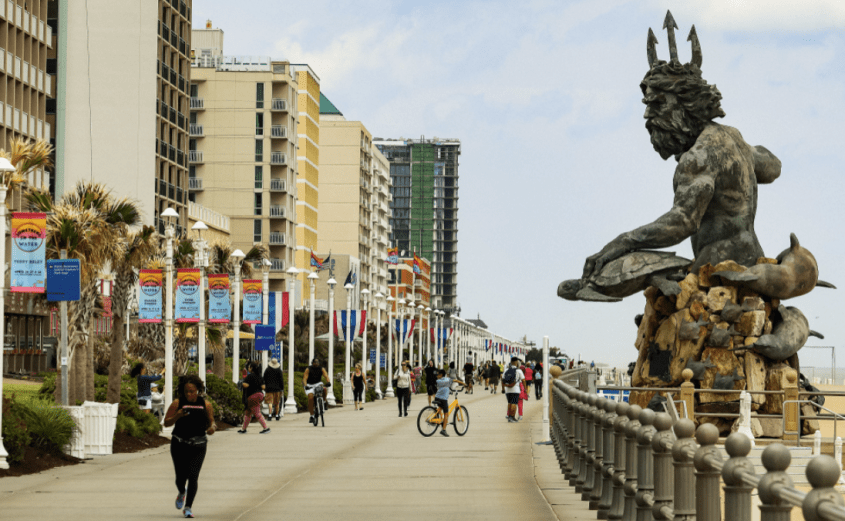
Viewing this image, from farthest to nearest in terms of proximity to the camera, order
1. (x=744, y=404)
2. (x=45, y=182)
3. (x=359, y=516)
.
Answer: (x=45, y=182) < (x=744, y=404) < (x=359, y=516)

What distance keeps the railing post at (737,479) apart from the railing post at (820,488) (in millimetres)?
1238

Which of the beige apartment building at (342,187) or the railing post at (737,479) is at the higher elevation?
the beige apartment building at (342,187)

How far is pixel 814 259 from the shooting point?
1934 cm

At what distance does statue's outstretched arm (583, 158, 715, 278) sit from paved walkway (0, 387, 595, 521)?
12.2 feet

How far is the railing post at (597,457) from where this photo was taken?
496 inches

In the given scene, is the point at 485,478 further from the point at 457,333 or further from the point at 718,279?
the point at 457,333

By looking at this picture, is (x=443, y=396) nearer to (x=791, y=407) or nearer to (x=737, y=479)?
(x=791, y=407)

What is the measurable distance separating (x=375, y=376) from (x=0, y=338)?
45.7 m

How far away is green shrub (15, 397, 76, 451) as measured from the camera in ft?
65.9

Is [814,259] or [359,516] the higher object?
[814,259]

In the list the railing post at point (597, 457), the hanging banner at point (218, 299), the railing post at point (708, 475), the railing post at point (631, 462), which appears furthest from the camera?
the hanging banner at point (218, 299)

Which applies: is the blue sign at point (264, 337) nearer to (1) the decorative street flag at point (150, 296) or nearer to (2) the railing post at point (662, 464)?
(1) the decorative street flag at point (150, 296)

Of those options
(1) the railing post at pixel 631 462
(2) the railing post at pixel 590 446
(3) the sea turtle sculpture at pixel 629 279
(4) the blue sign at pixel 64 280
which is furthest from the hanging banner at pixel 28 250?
(1) the railing post at pixel 631 462

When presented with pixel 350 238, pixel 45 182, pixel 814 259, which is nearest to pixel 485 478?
pixel 814 259
